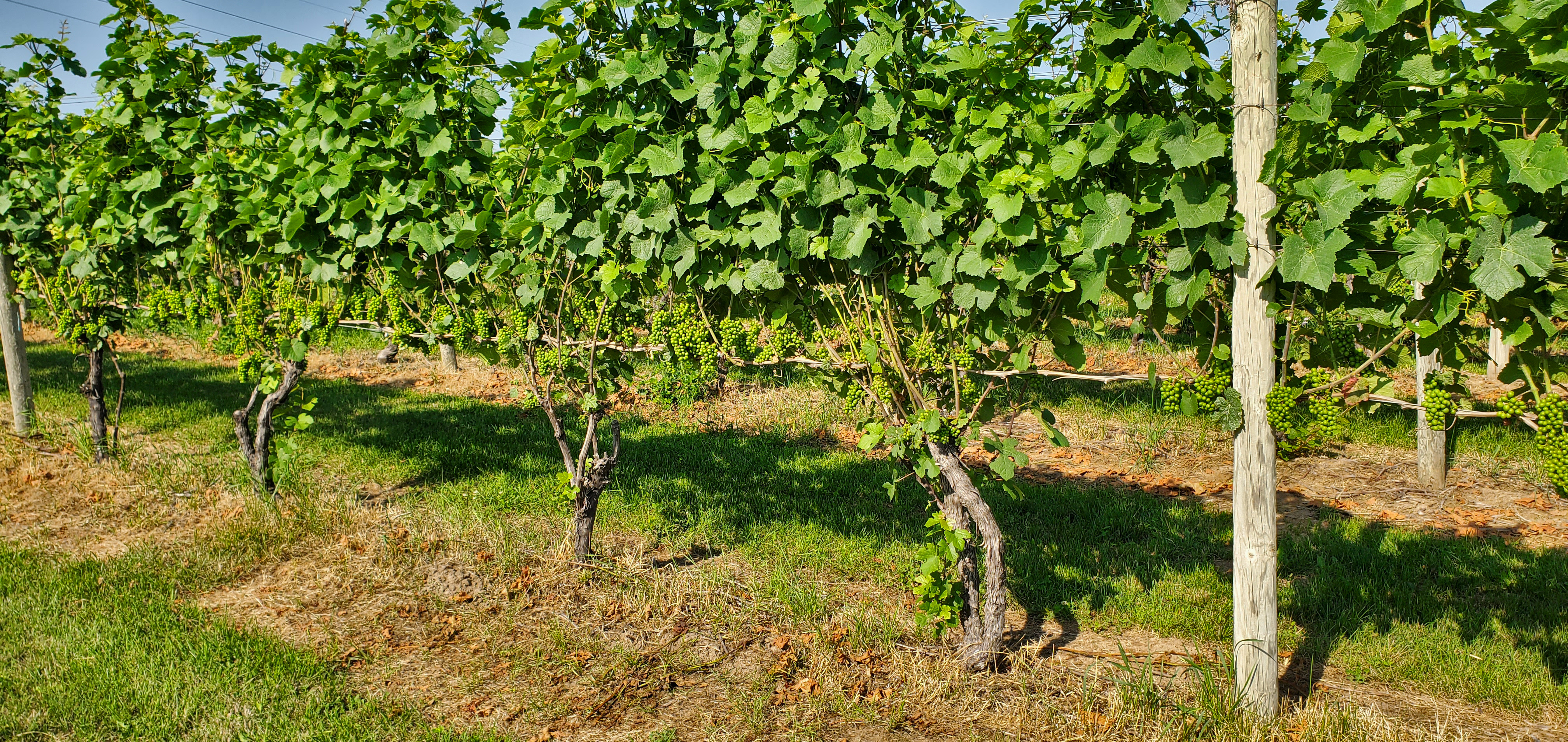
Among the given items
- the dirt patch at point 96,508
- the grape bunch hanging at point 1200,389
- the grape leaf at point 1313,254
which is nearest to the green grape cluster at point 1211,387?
the grape bunch hanging at point 1200,389

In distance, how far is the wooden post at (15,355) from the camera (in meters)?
7.08

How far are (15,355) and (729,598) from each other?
6.80 metres

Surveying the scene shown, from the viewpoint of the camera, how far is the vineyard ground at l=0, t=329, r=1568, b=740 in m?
3.20

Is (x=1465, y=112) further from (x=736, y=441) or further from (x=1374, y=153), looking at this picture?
(x=736, y=441)

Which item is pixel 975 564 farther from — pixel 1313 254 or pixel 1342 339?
pixel 1313 254

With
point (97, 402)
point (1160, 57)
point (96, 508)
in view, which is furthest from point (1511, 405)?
point (97, 402)

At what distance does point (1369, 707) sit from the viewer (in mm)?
3115

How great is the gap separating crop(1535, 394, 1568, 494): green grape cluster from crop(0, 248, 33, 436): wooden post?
9.20m

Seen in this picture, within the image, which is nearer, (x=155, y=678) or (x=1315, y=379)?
(x=1315, y=379)

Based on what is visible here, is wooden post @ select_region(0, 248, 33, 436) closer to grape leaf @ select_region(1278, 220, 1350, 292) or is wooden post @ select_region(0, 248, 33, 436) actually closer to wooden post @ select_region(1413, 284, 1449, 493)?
grape leaf @ select_region(1278, 220, 1350, 292)

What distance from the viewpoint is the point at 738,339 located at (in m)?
3.75

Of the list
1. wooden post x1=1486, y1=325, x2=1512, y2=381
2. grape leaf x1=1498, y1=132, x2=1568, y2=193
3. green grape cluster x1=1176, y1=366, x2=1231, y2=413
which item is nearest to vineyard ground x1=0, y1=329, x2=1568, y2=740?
green grape cluster x1=1176, y1=366, x2=1231, y2=413

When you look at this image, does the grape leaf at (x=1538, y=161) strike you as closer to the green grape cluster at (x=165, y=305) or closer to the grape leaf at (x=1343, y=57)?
the grape leaf at (x=1343, y=57)

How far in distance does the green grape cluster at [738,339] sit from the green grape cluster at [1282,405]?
1.91 metres
